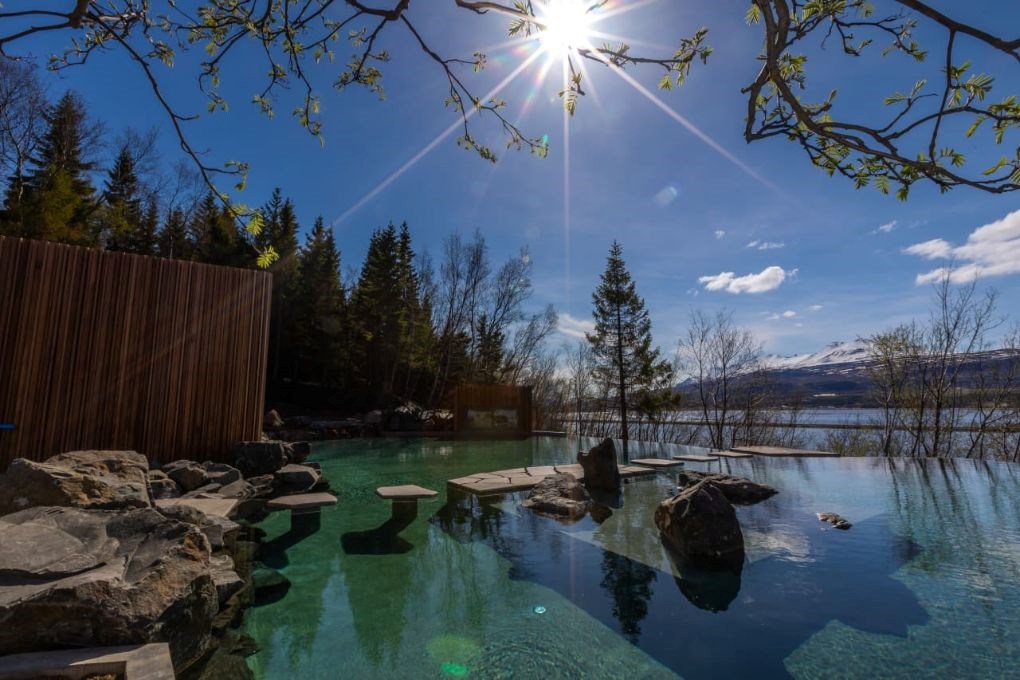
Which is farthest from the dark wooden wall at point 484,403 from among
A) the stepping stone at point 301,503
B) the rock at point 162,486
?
the rock at point 162,486

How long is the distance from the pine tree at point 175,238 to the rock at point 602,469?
812 inches

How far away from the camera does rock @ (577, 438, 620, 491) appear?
21.4 feet

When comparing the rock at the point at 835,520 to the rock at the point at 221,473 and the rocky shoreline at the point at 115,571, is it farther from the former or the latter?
the rock at the point at 221,473

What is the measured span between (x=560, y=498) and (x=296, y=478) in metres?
3.55

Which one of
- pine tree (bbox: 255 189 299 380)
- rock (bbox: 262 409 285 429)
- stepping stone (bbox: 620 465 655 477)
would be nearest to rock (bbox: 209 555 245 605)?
stepping stone (bbox: 620 465 655 477)

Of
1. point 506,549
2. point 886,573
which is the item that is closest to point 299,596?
point 506,549

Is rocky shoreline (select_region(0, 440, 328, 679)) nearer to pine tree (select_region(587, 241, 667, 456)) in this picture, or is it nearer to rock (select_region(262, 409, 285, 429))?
rock (select_region(262, 409, 285, 429))

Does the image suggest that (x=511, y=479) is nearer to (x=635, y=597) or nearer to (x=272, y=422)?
(x=635, y=597)

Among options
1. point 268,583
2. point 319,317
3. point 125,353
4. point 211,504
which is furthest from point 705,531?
point 319,317

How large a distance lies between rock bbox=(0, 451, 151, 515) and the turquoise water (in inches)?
47.7

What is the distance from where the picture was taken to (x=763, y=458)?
9.59 m

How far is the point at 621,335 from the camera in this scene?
16.6 meters

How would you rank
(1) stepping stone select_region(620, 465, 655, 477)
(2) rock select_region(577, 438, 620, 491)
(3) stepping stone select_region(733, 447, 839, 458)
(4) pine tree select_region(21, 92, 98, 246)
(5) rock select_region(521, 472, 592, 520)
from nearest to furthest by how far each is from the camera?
(5) rock select_region(521, 472, 592, 520)
(2) rock select_region(577, 438, 620, 491)
(1) stepping stone select_region(620, 465, 655, 477)
(3) stepping stone select_region(733, 447, 839, 458)
(4) pine tree select_region(21, 92, 98, 246)

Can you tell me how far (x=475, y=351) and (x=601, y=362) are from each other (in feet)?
21.0
